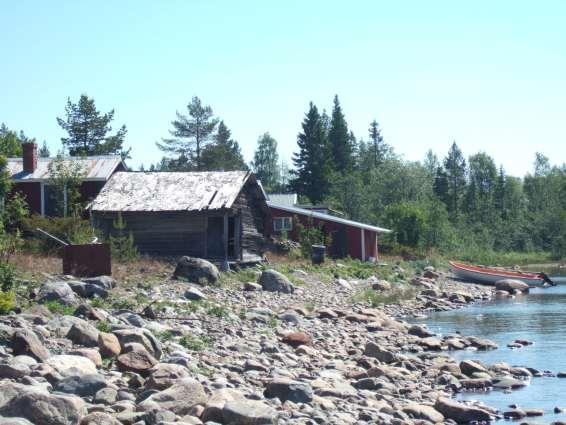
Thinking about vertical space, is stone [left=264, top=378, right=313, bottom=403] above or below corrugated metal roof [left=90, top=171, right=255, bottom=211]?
below

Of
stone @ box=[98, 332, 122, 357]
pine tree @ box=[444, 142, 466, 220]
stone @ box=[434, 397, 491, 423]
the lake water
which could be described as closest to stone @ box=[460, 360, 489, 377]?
the lake water

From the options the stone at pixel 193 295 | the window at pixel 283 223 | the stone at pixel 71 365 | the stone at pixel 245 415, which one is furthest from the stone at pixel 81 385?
the window at pixel 283 223

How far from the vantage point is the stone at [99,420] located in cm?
955

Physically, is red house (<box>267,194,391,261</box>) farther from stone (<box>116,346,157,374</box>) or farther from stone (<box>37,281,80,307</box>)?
stone (<box>116,346,157,374</box>)

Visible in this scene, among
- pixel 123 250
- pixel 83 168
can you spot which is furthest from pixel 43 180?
pixel 123 250

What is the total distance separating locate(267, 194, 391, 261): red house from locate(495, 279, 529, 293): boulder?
271 inches

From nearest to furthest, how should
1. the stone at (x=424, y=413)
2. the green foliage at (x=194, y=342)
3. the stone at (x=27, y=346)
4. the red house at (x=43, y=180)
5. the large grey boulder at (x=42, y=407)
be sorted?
the large grey boulder at (x=42, y=407)
the stone at (x=27, y=346)
the stone at (x=424, y=413)
the green foliage at (x=194, y=342)
the red house at (x=43, y=180)

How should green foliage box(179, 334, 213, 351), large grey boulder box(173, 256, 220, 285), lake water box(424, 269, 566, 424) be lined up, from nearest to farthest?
Result: green foliage box(179, 334, 213, 351), lake water box(424, 269, 566, 424), large grey boulder box(173, 256, 220, 285)

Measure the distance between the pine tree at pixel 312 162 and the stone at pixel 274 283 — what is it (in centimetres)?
4708

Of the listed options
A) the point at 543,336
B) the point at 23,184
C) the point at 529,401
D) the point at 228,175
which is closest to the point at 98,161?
the point at 23,184

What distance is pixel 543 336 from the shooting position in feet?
80.4

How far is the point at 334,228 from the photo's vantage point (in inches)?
1815

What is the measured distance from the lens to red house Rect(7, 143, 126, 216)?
3756cm

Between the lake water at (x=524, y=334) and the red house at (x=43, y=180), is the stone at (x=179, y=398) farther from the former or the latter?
the red house at (x=43, y=180)
